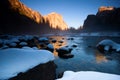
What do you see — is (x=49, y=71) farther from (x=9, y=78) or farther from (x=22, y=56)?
(x=9, y=78)

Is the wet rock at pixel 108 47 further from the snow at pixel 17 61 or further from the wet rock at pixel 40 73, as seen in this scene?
the snow at pixel 17 61

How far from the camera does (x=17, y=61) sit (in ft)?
19.2

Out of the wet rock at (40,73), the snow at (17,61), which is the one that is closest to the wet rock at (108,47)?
the wet rock at (40,73)

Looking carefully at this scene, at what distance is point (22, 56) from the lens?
254 inches

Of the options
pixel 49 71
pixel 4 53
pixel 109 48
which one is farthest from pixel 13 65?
pixel 109 48

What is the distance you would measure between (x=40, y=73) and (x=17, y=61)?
178 cm

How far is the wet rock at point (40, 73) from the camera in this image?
5902mm

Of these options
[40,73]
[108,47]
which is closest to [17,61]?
[40,73]

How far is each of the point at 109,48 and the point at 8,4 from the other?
242ft

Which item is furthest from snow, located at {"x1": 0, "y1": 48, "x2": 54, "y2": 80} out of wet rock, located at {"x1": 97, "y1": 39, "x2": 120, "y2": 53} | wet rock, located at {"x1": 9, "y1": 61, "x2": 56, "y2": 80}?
wet rock, located at {"x1": 97, "y1": 39, "x2": 120, "y2": 53}

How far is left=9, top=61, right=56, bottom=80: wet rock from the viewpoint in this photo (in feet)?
19.4

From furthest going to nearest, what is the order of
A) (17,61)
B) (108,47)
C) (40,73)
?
(108,47)
(40,73)
(17,61)

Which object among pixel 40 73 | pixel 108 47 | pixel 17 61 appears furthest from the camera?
pixel 108 47

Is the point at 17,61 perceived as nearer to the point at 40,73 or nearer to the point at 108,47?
the point at 40,73
